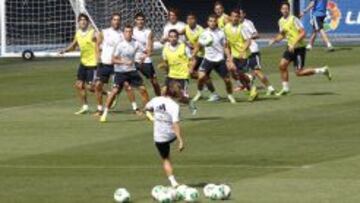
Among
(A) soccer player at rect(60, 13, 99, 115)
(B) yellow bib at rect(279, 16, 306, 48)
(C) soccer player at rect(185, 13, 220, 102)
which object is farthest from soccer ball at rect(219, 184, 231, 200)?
(B) yellow bib at rect(279, 16, 306, 48)

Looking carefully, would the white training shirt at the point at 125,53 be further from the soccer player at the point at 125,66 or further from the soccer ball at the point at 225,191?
the soccer ball at the point at 225,191

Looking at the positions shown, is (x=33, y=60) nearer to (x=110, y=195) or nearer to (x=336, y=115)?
(x=336, y=115)

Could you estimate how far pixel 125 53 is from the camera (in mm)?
26484

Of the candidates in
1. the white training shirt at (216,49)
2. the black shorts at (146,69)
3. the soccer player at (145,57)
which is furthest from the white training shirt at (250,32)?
the black shorts at (146,69)

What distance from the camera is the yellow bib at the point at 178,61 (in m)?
26.8

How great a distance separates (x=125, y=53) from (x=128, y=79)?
24.0 inches

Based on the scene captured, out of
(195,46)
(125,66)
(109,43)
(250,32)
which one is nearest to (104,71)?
(109,43)

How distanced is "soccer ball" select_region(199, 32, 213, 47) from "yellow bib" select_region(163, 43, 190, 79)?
7.18ft

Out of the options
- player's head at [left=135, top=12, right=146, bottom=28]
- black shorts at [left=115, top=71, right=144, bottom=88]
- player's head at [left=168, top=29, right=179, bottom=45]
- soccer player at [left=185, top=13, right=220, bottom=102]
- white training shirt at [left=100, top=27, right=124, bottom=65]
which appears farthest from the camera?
soccer player at [left=185, top=13, right=220, bottom=102]

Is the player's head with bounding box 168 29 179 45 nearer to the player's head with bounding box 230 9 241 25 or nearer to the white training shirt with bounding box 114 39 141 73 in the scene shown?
the white training shirt with bounding box 114 39 141 73

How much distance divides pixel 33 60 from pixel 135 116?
1943 centimetres

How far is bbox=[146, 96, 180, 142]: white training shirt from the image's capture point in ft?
55.9

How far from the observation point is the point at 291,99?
30.0m

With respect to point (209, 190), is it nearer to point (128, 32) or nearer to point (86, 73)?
point (128, 32)
